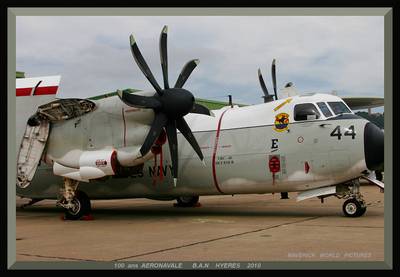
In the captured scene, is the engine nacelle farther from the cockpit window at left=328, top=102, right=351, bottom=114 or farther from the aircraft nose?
the aircraft nose

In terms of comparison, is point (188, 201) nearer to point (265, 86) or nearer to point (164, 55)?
point (265, 86)

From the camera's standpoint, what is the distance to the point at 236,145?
16859 millimetres

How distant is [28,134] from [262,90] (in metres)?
10.6

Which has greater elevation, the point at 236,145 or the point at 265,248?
the point at 236,145

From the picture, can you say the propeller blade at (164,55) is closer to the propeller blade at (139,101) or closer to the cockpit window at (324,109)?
the propeller blade at (139,101)

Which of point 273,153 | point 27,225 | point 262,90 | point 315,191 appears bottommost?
point 27,225

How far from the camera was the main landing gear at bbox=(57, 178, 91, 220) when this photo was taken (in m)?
17.0

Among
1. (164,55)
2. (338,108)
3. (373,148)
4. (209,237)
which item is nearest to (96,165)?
(164,55)

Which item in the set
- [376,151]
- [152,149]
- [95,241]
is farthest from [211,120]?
[95,241]

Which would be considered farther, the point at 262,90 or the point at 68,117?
the point at 262,90

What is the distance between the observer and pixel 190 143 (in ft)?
53.7

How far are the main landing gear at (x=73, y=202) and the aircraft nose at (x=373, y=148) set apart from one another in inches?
397

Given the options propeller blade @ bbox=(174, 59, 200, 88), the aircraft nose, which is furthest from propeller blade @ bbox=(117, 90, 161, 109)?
the aircraft nose

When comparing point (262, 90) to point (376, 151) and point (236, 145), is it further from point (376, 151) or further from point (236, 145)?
point (376, 151)
